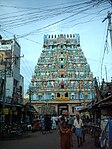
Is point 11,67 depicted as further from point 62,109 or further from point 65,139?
point 62,109

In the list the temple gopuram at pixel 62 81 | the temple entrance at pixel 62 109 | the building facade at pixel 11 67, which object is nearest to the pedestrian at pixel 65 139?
the building facade at pixel 11 67

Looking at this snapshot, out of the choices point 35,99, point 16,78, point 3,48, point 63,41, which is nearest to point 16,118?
point 16,78

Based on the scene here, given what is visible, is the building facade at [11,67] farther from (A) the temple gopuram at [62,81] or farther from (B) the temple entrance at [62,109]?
(B) the temple entrance at [62,109]

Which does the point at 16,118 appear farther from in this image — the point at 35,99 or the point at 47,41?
the point at 47,41

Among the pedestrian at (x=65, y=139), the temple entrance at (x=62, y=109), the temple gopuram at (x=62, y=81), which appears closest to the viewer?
the pedestrian at (x=65, y=139)

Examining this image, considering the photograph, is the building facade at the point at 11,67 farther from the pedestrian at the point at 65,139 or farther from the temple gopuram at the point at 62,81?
the pedestrian at the point at 65,139

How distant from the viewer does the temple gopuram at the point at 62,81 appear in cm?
5756

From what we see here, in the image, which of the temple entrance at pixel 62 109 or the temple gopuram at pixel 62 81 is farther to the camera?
the temple entrance at pixel 62 109

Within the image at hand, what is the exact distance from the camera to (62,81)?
58844mm

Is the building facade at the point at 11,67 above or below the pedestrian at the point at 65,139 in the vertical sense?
above

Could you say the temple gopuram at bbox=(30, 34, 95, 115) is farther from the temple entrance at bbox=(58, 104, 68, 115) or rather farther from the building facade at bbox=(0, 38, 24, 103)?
the building facade at bbox=(0, 38, 24, 103)

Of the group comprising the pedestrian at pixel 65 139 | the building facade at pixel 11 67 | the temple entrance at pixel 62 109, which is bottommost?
the pedestrian at pixel 65 139

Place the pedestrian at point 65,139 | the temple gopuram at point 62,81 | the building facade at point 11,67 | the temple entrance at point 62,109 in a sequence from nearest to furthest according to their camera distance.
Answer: the pedestrian at point 65,139 < the building facade at point 11,67 < the temple gopuram at point 62,81 < the temple entrance at point 62,109

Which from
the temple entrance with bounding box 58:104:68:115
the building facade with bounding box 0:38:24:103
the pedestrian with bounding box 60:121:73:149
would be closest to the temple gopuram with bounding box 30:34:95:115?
the temple entrance with bounding box 58:104:68:115
